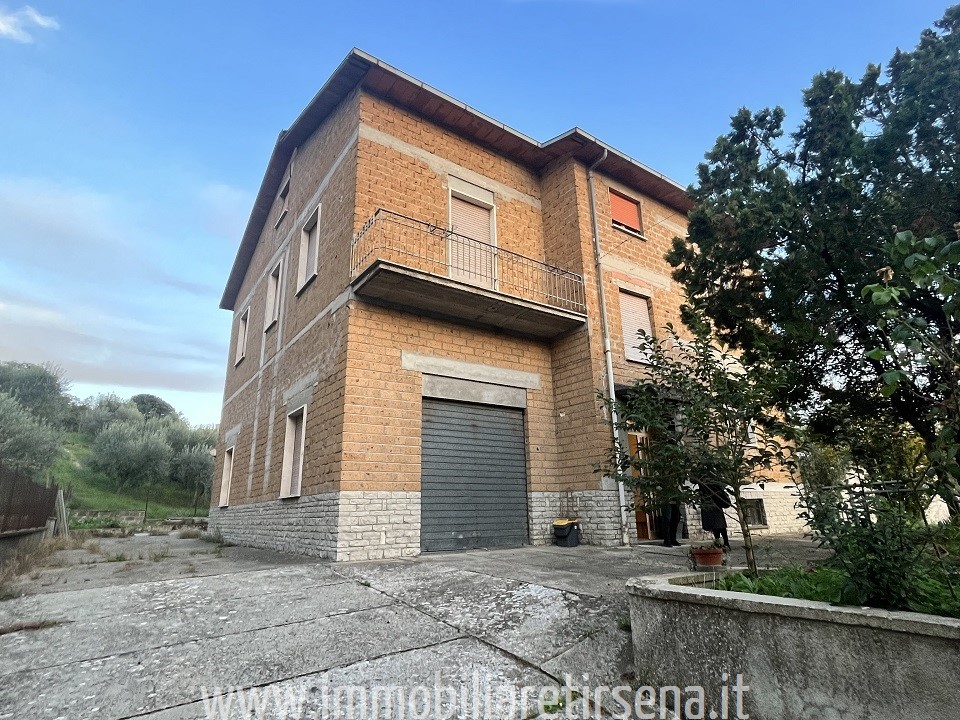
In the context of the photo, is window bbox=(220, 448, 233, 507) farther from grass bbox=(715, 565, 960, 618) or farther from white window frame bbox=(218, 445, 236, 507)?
grass bbox=(715, 565, 960, 618)

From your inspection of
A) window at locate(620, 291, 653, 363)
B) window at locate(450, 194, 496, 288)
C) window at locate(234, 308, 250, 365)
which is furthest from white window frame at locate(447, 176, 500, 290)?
window at locate(234, 308, 250, 365)

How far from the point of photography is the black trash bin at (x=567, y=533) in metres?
8.70

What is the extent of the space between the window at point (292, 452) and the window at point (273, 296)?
3490 mm

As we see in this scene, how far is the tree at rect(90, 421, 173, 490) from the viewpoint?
26484 mm

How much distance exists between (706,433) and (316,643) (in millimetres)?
3392

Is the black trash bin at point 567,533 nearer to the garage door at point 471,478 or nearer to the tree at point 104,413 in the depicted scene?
the garage door at point 471,478

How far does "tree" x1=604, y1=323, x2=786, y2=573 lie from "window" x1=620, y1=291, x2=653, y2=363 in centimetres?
603

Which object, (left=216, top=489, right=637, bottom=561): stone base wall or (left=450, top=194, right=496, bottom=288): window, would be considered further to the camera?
(left=450, top=194, right=496, bottom=288): window

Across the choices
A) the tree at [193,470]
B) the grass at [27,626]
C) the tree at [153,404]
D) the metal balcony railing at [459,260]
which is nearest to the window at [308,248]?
the metal balcony railing at [459,260]

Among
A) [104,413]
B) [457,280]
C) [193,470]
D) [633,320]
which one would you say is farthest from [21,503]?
[104,413]

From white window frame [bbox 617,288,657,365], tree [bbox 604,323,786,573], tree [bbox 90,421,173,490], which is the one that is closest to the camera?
tree [bbox 604,323,786,573]

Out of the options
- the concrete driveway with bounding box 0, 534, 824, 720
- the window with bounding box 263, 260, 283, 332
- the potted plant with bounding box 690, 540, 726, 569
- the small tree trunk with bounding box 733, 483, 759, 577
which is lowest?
the concrete driveway with bounding box 0, 534, 824, 720

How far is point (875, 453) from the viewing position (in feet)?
12.6

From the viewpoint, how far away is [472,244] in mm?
9859
